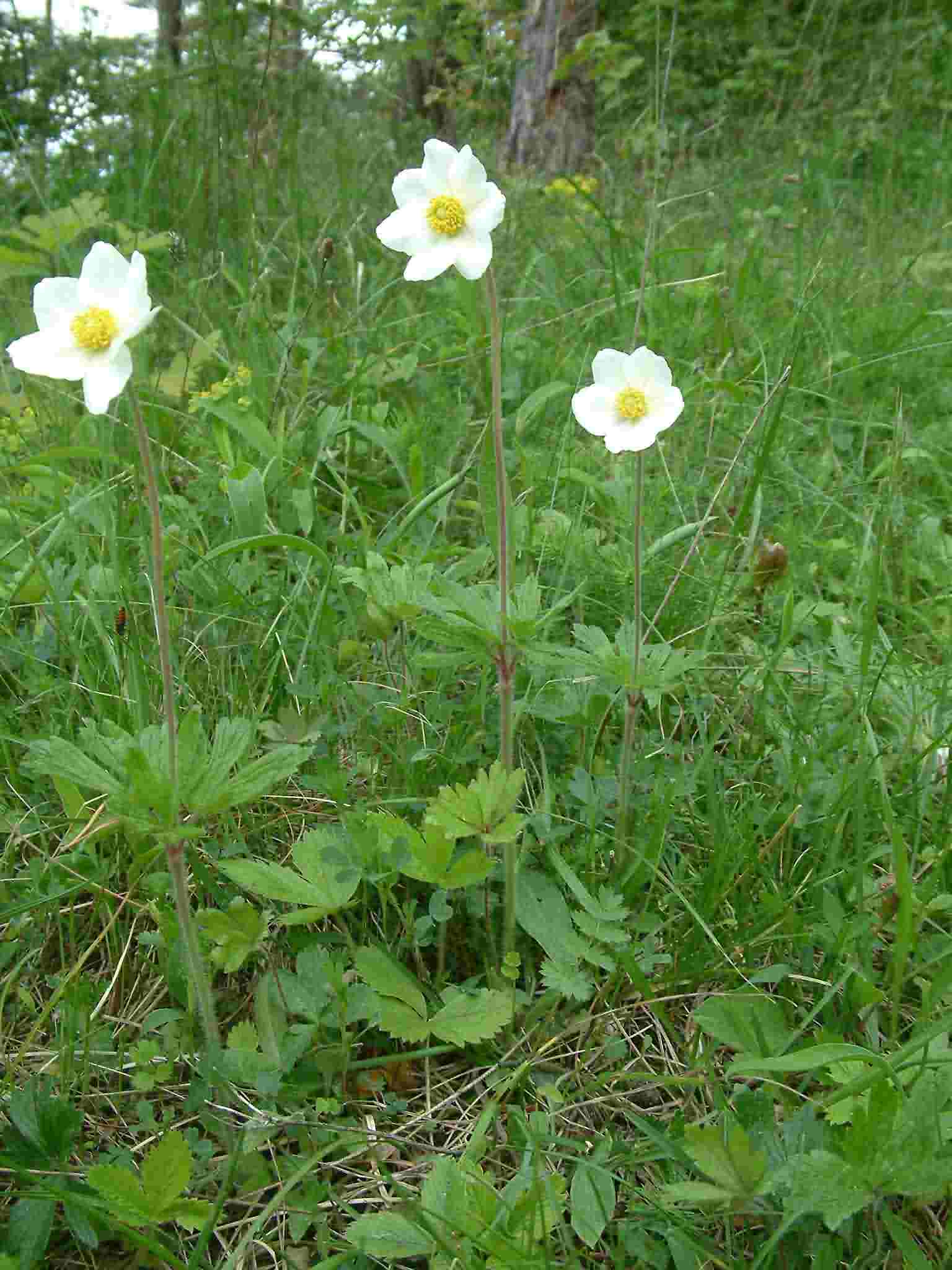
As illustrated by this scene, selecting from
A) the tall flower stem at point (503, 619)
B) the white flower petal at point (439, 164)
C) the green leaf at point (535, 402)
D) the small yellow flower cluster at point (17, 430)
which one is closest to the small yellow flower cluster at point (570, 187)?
the green leaf at point (535, 402)

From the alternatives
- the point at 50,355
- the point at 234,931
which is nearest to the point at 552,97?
the point at 50,355

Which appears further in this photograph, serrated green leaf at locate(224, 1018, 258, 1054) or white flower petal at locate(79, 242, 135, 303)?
serrated green leaf at locate(224, 1018, 258, 1054)

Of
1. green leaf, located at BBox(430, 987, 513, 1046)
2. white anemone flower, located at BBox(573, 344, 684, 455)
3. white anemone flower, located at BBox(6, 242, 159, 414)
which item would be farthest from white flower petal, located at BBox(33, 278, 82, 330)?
green leaf, located at BBox(430, 987, 513, 1046)

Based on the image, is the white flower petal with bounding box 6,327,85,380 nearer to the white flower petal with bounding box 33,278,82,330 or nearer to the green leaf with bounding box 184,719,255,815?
the white flower petal with bounding box 33,278,82,330

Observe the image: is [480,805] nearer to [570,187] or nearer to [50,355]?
[50,355]

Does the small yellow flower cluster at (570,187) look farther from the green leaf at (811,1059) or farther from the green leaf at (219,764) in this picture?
the green leaf at (811,1059)

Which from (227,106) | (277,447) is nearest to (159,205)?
(227,106)
